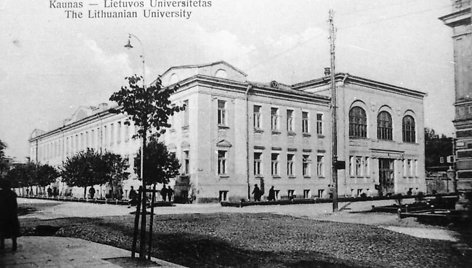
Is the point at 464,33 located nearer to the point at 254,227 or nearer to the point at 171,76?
the point at 254,227

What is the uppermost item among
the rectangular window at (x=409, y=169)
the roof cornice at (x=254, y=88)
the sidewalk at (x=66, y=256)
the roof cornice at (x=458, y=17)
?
the roof cornice at (x=254, y=88)

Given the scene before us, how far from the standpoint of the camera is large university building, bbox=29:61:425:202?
83.8 ft

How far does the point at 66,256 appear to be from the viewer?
7.48m

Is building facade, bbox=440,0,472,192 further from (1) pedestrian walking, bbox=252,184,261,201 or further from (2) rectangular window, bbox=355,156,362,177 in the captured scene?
(2) rectangular window, bbox=355,156,362,177

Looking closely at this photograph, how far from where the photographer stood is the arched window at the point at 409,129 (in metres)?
37.0

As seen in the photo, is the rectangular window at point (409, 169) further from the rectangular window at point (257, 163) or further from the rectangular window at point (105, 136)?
the rectangular window at point (105, 136)

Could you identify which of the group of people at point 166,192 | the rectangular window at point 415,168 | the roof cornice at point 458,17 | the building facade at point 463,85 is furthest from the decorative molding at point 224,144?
the rectangular window at point 415,168

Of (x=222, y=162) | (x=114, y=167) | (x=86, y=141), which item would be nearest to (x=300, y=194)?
(x=222, y=162)

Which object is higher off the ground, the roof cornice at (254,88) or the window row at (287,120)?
the roof cornice at (254,88)

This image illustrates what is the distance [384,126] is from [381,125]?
1.23ft

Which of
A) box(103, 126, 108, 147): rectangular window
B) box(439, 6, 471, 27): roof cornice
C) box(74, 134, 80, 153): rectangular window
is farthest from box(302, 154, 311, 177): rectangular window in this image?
box(74, 134, 80, 153): rectangular window

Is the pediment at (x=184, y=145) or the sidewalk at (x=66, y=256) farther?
the pediment at (x=184, y=145)

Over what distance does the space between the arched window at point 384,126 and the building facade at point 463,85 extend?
22259mm

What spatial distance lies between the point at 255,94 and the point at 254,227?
16.2 meters
